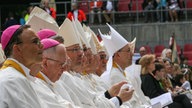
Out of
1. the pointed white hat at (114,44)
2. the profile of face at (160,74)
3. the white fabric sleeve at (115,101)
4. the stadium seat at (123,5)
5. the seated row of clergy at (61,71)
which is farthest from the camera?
the stadium seat at (123,5)

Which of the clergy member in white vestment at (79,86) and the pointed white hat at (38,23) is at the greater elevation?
the pointed white hat at (38,23)

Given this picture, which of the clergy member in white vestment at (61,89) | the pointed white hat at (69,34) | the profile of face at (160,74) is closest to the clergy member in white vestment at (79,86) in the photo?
the pointed white hat at (69,34)

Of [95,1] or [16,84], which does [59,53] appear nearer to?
[16,84]

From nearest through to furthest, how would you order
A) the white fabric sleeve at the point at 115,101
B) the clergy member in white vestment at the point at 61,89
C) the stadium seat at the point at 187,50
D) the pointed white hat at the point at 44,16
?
the clergy member in white vestment at the point at 61,89
the white fabric sleeve at the point at 115,101
the pointed white hat at the point at 44,16
the stadium seat at the point at 187,50

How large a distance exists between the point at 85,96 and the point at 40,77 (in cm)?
105

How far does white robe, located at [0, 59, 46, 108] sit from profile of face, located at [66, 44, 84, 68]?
7.69ft

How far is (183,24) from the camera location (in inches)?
825

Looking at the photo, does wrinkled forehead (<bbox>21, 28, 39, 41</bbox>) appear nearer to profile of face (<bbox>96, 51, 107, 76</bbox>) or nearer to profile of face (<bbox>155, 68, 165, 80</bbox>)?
profile of face (<bbox>96, 51, 107, 76</bbox>)

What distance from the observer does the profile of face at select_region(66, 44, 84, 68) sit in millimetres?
6632

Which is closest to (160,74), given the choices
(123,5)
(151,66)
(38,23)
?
(151,66)

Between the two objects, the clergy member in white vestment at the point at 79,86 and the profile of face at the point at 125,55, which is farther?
the profile of face at the point at 125,55

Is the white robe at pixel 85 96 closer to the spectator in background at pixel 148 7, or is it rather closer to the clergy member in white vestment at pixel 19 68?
the clergy member in white vestment at pixel 19 68

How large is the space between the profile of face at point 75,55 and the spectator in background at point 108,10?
15.3 meters

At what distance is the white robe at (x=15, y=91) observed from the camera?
4.09m
